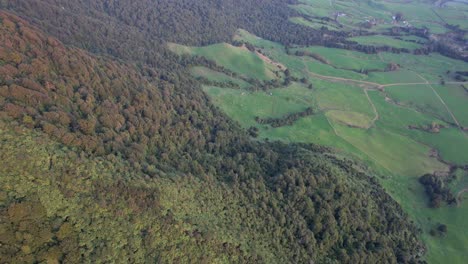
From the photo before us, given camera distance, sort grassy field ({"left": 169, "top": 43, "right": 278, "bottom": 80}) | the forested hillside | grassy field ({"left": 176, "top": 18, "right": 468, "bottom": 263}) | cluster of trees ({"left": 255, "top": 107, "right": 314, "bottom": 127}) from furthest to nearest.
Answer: grassy field ({"left": 169, "top": 43, "right": 278, "bottom": 80}) → cluster of trees ({"left": 255, "top": 107, "right": 314, "bottom": 127}) → grassy field ({"left": 176, "top": 18, "right": 468, "bottom": 263}) → the forested hillside

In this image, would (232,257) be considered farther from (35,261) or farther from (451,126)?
(451,126)

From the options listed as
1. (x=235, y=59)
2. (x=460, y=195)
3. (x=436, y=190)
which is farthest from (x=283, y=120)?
(x=460, y=195)

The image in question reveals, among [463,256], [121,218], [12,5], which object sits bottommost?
[463,256]

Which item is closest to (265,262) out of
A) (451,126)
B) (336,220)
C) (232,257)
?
(232,257)

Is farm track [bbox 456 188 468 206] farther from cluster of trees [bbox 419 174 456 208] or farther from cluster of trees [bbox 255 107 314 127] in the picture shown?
cluster of trees [bbox 255 107 314 127]

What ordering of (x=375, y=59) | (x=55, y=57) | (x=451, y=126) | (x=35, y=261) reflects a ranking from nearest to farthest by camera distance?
1. (x=35, y=261)
2. (x=55, y=57)
3. (x=451, y=126)
4. (x=375, y=59)

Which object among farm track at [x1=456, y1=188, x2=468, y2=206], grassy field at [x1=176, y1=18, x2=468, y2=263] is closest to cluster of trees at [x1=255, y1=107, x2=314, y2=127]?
grassy field at [x1=176, y1=18, x2=468, y2=263]

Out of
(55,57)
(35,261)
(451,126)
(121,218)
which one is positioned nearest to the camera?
(35,261)
